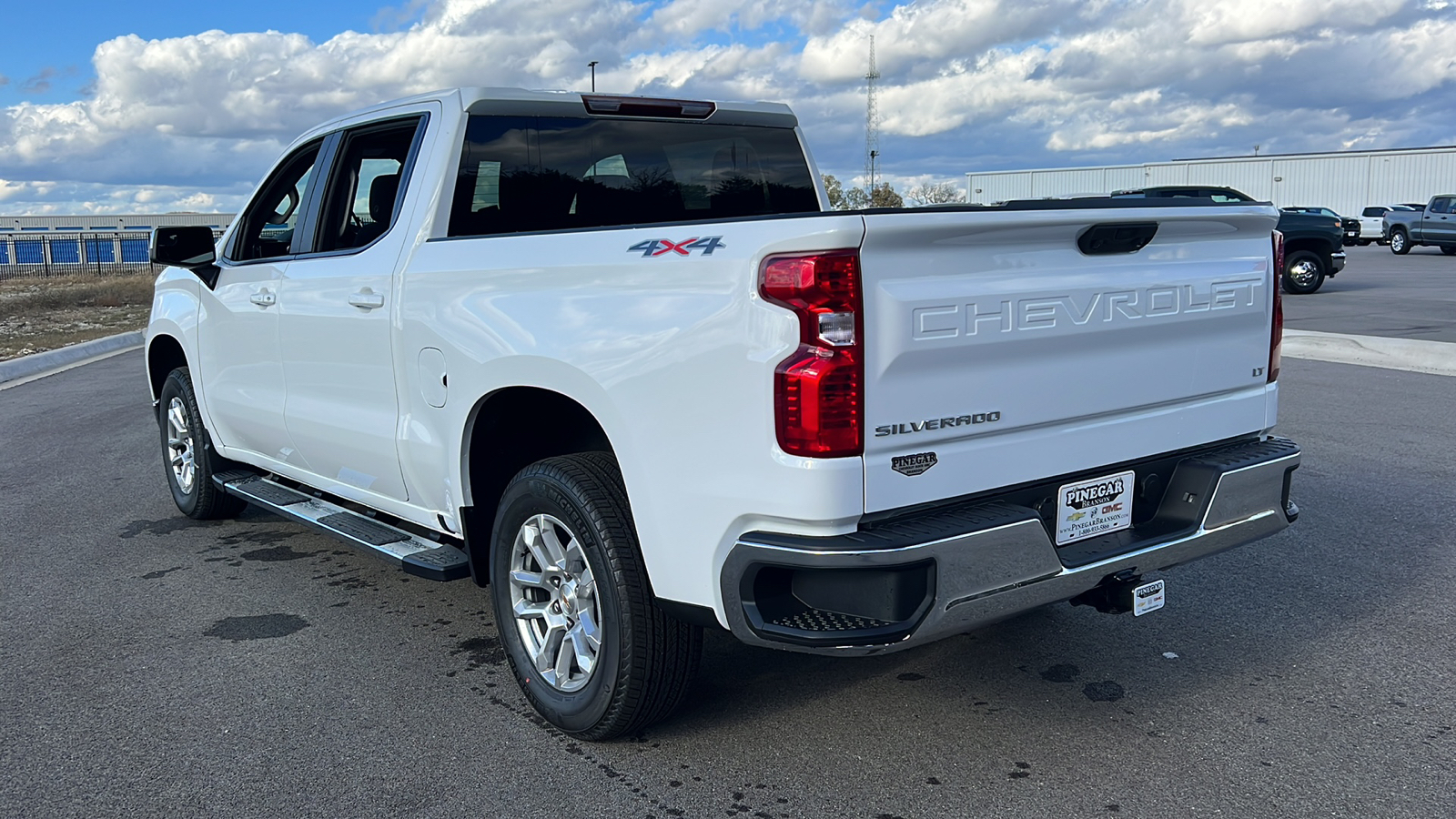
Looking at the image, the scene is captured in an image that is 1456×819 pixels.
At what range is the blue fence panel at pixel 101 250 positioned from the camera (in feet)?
157

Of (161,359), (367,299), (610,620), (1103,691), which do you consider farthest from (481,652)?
(161,359)

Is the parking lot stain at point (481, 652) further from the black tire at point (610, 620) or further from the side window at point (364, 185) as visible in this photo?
the side window at point (364, 185)

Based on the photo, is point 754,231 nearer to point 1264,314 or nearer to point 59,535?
point 1264,314

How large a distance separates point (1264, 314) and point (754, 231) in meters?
2.01

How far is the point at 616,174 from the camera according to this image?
16.1ft

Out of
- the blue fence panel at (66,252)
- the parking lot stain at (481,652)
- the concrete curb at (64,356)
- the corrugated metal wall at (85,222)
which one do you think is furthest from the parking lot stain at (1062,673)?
the corrugated metal wall at (85,222)

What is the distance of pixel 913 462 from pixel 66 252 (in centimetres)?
5695

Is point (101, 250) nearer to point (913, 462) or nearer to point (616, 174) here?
point (616, 174)

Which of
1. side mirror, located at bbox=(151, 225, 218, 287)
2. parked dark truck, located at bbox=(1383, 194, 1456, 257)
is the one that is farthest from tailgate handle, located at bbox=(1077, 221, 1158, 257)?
parked dark truck, located at bbox=(1383, 194, 1456, 257)

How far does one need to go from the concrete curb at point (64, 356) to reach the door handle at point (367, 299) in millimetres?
11586

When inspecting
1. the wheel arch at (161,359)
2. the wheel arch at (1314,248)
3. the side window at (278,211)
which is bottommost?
the wheel arch at (161,359)

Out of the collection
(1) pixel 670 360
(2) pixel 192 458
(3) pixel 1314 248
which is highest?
(1) pixel 670 360

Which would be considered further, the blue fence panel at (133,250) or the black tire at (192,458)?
the blue fence panel at (133,250)

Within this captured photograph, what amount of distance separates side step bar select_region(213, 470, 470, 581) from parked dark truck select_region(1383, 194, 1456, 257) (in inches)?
1478
